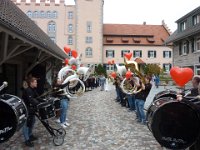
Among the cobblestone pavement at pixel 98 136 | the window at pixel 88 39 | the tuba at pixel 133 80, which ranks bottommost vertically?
the cobblestone pavement at pixel 98 136

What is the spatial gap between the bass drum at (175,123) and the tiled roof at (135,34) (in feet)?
A: 174

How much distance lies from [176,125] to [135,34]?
55.4 metres

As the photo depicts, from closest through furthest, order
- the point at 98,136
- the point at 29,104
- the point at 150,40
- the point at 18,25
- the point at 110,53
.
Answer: the point at 29,104 < the point at 18,25 < the point at 98,136 < the point at 110,53 < the point at 150,40

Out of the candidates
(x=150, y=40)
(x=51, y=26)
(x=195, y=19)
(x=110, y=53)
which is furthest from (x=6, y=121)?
(x=150, y=40)

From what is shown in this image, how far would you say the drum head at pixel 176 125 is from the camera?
521cm

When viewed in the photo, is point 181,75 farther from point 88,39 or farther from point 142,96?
point 88,39

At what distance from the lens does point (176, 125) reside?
5.33 meters

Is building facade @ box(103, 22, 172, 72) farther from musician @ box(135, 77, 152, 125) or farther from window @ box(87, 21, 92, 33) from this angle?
musician @ box(135, 77, 152, 125)

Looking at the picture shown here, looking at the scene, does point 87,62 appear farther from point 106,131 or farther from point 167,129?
point 167,129

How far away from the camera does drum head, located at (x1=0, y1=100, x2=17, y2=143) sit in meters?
5.47

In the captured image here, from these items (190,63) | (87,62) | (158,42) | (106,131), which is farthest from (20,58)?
(158,42)

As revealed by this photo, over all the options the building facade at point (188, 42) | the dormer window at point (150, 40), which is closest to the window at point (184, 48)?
the building facade at point (188, 42)

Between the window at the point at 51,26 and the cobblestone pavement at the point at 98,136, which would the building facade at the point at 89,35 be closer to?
the window at the point at 51,26

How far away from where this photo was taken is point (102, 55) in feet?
188
